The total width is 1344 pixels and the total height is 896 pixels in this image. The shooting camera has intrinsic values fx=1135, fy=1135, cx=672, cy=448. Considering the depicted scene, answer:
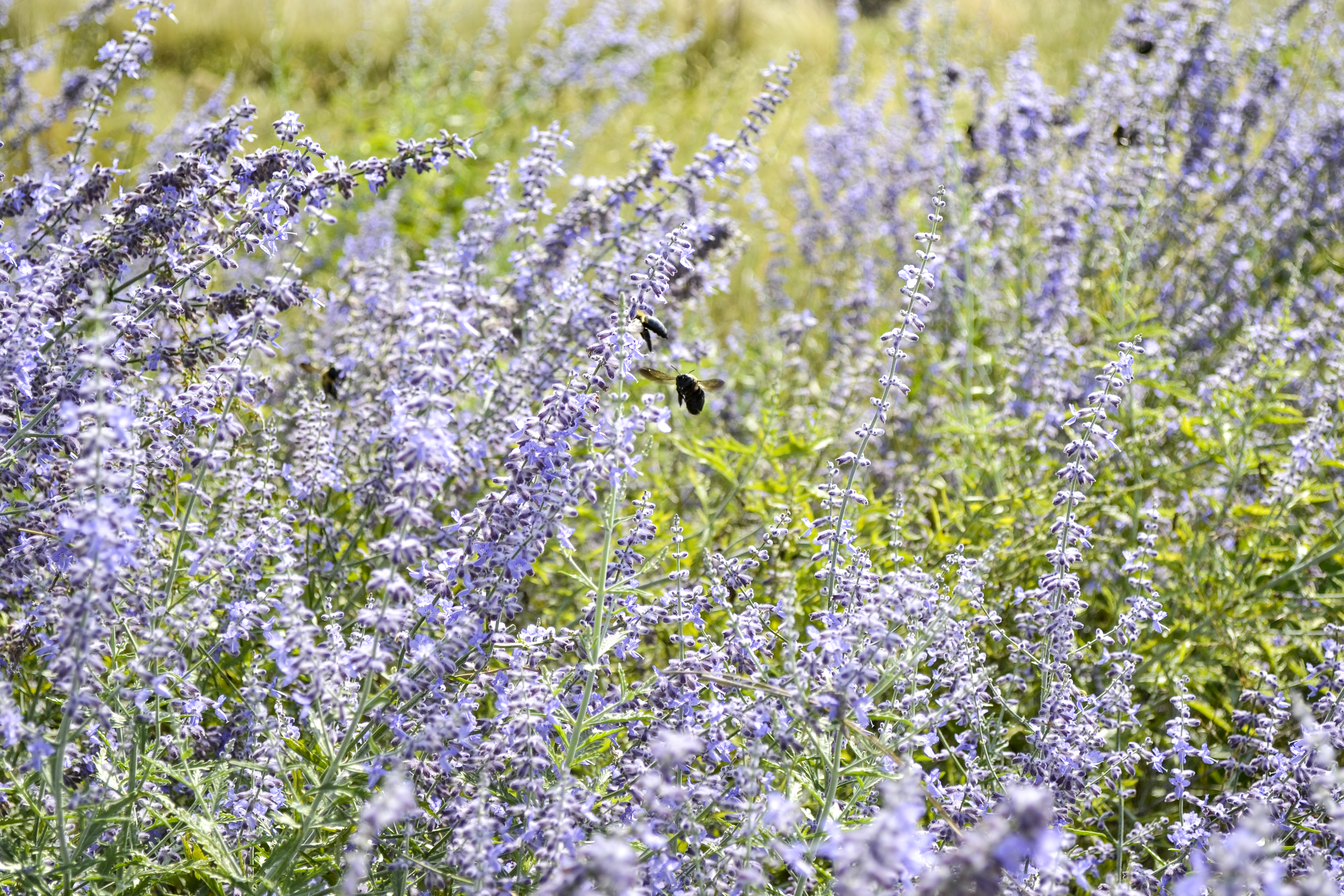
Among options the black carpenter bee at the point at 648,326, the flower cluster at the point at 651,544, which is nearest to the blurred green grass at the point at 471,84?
the flower cluster at the point at 651,544

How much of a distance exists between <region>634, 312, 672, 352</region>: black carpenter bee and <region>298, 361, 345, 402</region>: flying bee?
3.48 feet

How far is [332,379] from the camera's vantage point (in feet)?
12.2

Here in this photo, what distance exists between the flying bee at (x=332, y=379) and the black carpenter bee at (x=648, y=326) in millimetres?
1062

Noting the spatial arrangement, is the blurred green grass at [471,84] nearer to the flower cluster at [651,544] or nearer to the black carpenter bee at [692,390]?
the flower cluster at [651,544]

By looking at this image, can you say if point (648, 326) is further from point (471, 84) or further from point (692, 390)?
point (471, 84)

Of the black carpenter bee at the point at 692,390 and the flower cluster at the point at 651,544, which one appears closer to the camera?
the flower cluster at the point at 651,544

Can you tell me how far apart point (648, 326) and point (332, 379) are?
3.83 feet

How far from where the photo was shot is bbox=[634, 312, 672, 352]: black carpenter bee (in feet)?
9.54

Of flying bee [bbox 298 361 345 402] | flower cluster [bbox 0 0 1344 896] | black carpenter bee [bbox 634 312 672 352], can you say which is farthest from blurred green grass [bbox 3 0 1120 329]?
black carpenter bee [bbox 634 312 672 352]

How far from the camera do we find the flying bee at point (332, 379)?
145 inches

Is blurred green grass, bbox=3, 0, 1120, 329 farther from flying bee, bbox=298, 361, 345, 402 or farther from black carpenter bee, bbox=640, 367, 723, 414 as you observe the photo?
black carpenter bee, bbox=640, 367, 723, 414

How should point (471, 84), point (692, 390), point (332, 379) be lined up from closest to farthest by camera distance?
point (692, 390), point (332, 379), point (471, 84)

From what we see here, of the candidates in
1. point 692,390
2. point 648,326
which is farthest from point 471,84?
point 692,390

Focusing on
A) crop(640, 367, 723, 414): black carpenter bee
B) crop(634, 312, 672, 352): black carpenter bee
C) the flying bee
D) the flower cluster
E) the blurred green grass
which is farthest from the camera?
the blurred green grass
